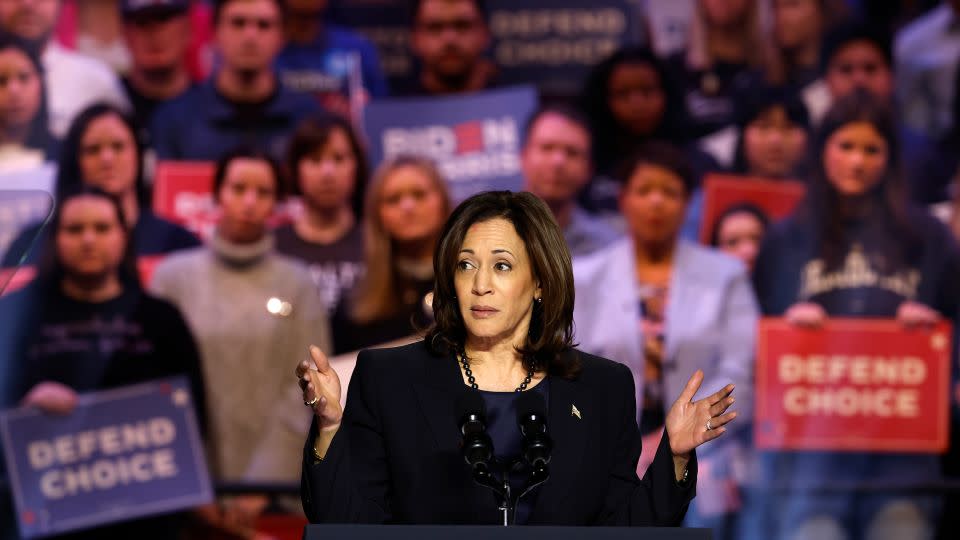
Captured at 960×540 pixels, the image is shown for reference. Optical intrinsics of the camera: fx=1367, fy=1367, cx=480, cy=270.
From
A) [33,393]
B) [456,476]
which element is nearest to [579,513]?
[456,476]

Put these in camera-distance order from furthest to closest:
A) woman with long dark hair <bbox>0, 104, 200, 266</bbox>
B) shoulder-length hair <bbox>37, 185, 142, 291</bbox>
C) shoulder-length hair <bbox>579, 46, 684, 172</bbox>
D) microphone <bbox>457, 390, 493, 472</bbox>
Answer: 1. shoulder-length hair <bbox>579, 46, 684, 172</bbox>
2. woman with long dark hair <bbox>0, 104, 200, 266</bbox>
3. shoulder-length hair <bbox>37, 185, 142, 291</bbox>
4. microphone <bbox>457, 390, 493, 472</bbox>

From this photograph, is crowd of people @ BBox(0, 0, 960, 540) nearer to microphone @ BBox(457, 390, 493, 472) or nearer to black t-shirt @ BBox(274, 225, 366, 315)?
black t-shirt @ BBox(274, 225, 366, 315)

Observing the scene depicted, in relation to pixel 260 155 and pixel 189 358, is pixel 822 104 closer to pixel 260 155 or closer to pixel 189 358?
pixel 260 155

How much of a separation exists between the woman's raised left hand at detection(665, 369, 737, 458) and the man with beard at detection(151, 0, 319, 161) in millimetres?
4009

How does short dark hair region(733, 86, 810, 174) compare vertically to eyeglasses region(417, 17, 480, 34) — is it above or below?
below

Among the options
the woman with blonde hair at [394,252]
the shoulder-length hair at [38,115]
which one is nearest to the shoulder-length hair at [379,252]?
the woman with blonde hair at [394,252]

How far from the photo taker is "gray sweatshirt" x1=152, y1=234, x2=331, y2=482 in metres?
5.95

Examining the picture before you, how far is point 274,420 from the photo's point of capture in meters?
5.94

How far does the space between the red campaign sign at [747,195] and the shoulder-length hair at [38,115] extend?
9.54 ft

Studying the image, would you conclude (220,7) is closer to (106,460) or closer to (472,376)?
(106,460)

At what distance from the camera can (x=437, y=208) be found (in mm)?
5969

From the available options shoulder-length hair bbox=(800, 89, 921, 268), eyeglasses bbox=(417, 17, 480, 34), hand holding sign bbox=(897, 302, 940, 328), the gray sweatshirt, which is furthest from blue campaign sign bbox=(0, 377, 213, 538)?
hand holding sign bbox=(897, 302, 940, 328)

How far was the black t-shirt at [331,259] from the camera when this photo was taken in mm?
6008

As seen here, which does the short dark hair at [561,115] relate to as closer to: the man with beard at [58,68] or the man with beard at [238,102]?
the man with beard at [238,102]
